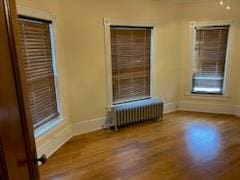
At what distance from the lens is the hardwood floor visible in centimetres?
269

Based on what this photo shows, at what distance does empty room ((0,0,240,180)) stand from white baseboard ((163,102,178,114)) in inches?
1.0

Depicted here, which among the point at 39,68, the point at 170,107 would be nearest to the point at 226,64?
the point at 170,107

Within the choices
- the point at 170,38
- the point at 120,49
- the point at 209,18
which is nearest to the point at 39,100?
the point at 120,49

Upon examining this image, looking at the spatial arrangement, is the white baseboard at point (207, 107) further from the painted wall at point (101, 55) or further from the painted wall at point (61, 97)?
the painted wall at point (61, 97)

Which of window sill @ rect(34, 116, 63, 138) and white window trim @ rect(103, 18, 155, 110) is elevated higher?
white window trim @ rect(103, 18, 155, 110)

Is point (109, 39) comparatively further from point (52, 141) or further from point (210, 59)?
point (210, 59)

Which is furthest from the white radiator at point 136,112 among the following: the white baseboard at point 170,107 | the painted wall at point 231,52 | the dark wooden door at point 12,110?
the dark wooden door at point 12,110

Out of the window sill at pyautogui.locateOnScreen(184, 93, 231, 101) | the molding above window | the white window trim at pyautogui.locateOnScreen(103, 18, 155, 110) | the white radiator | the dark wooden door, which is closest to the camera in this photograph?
the dark wooden door

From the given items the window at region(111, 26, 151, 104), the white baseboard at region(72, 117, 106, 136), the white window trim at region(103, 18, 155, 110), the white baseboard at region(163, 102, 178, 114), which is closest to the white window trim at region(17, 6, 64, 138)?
the white baseboard at region(72, 117, 106, 136)

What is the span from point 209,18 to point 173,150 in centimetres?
303

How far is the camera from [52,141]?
10.7ft

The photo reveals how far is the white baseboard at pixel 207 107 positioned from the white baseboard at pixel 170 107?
0.41ft

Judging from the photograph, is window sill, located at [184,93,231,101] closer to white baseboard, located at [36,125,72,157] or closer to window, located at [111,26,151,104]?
window, located at [111,26,151,104]

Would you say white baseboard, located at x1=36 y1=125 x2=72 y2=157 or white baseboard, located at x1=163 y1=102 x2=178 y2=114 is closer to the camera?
white baseboard, located at x1=36 y1=125 x2=72 y2=157
